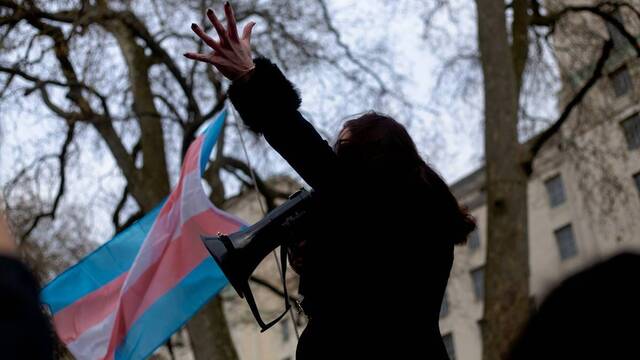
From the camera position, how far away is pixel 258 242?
10.2 feet

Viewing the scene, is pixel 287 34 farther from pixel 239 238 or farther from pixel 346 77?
pixel 239 238

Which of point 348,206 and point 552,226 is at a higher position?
point 348,206

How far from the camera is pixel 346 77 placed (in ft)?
53.7

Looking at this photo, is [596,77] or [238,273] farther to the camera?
[596,77]

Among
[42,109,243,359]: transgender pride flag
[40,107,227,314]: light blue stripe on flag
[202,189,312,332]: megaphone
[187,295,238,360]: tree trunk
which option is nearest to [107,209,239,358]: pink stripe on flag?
[42,109,243,359]: transgender pride flag

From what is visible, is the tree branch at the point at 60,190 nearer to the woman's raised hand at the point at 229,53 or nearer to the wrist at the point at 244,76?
the woman's raised hand at the point at 229,53

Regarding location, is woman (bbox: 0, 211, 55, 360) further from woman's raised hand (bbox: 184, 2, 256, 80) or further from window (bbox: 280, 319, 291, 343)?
window (bbox: 280, 319, 291, 343)

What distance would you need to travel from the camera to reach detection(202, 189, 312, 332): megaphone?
2930 mm

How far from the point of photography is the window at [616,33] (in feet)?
50.2

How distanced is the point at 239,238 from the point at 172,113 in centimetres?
1315

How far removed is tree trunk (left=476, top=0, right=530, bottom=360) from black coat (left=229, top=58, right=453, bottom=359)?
7862 millimetres

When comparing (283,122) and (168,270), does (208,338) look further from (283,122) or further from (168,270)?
(283,122)

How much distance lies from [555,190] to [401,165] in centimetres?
4356

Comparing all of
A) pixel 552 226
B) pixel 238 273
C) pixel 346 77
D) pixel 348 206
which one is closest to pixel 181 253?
pixel 238 273
